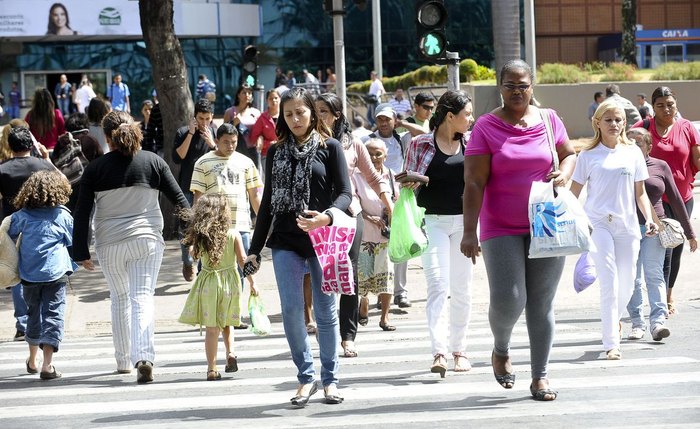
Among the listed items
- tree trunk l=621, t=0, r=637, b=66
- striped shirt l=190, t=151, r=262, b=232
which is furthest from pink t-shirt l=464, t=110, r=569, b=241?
tree trunk l=621, t=0, r=637, b=66

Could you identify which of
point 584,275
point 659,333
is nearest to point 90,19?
point 659,333

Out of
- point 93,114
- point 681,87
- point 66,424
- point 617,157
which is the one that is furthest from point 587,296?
point 681,87

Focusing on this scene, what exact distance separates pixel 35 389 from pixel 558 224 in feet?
12.7

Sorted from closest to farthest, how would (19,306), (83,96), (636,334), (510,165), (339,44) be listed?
1. (510,165)
2. (636,334)
3. (19,306)
4. (339,44)
5. (83,96)

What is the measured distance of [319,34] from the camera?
56094 millimetres

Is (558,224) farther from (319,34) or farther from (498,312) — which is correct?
(319,34)

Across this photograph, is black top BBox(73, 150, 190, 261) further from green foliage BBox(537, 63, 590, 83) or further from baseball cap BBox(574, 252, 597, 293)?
green foliage BBox(537, 63, 590, 83)

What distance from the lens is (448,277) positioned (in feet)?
27.1

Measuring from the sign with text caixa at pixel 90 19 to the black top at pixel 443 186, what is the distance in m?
43.9

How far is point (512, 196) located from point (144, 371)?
3.02 metres

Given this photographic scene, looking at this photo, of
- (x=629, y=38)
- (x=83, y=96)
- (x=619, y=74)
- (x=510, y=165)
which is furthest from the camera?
(x=629, y=38)

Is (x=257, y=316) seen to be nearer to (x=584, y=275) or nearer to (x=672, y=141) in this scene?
(x=584, y=275)

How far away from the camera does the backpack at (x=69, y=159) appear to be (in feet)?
42.7

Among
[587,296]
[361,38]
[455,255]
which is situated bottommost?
[587,296]
